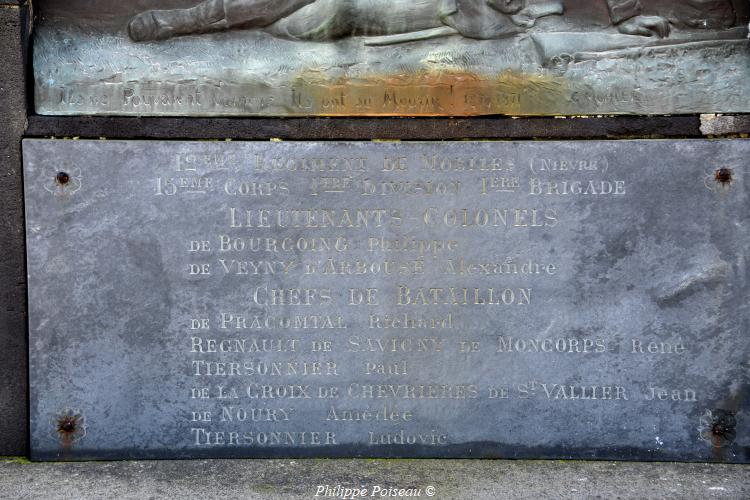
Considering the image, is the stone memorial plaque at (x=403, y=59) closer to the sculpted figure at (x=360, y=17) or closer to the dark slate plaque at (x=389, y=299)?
the sculpted figure at (x=360, y=17)

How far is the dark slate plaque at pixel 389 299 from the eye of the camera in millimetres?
3951

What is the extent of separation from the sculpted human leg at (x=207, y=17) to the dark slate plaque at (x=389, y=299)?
0.67 meters

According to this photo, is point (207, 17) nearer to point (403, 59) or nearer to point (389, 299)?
point (403, 59)

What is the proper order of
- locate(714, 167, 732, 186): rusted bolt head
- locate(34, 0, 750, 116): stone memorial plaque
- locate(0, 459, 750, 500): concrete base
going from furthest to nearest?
locate(34, 0, 750, 116): stone memorial plaque, locate(714, 167, 732, 186): rusted bolt head, locate(0, 459, 750, 500): concrete base

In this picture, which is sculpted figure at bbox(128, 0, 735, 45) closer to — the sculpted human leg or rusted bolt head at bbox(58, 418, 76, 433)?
the sculpted human leg

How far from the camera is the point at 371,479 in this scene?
3.76m

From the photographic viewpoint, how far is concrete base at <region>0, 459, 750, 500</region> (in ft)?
11.9

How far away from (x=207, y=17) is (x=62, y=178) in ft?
3.99

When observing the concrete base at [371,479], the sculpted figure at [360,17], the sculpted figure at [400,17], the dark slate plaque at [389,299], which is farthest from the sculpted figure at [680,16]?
the concrete base at [371,479]

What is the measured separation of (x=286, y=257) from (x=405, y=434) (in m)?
1.20

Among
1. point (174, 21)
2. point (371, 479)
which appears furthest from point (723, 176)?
point (174, 21)

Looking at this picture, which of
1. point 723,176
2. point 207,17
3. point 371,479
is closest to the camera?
point 371,479

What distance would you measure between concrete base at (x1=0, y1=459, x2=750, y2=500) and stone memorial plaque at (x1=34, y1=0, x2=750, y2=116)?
1.98 metres

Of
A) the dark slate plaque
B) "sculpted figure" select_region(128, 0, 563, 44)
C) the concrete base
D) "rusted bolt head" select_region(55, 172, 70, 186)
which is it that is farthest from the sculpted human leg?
the concrete base
